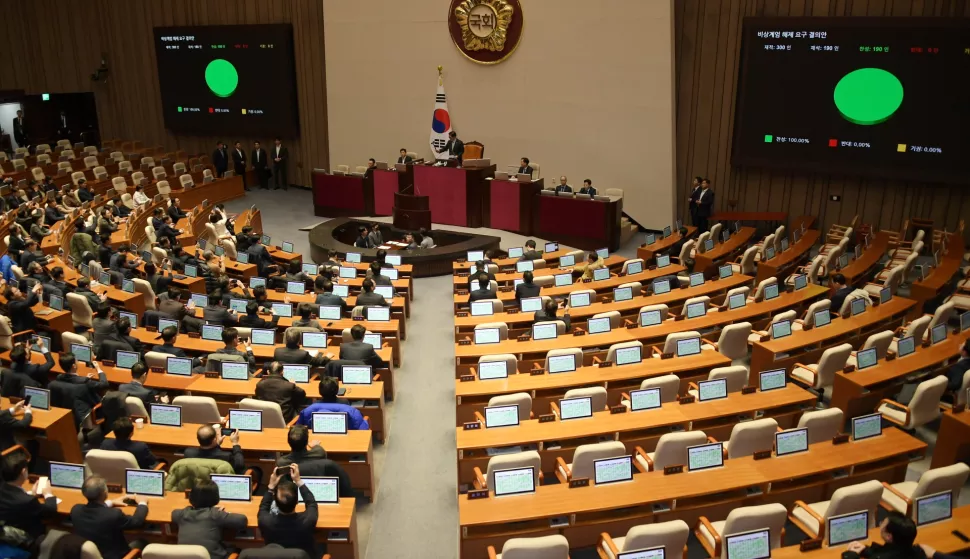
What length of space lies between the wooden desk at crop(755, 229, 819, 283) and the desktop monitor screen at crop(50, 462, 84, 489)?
9531mm

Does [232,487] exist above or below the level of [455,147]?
below

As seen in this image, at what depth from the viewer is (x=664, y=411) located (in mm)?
6348

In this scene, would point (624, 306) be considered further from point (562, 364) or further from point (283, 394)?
point (283, 394)

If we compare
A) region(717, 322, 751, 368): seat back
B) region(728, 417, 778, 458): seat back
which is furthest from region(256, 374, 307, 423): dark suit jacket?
region(717, 322, 751, 368): seat back

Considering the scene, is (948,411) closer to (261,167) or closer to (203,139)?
(261,167)

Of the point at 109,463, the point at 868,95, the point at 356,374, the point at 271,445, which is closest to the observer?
the point at 109,463

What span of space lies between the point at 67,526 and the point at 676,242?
10.7 m

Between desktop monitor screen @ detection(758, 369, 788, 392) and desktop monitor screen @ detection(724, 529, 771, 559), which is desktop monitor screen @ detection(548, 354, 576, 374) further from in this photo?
desktop monitor screen @ detection(724, 529, 771, 559)

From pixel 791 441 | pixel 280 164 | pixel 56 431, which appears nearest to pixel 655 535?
pixel 791 441

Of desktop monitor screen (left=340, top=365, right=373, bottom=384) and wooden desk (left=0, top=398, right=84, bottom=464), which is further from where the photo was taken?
desktop monitor screen (left=340, top=365, right=373, bottom=384)

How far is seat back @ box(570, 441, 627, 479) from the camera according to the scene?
5391mm

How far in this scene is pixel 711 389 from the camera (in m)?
6.51

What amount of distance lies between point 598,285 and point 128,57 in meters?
16.9

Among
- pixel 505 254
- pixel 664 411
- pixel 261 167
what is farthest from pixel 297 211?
pixel 664 411
